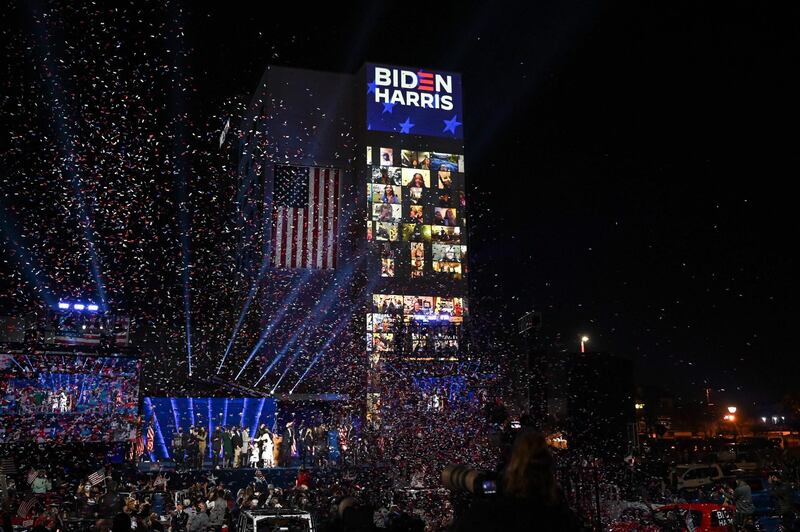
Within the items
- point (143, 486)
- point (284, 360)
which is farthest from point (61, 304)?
point (284, 360)

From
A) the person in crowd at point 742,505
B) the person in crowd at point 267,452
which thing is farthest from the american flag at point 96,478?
the person in crowd at point 742,505

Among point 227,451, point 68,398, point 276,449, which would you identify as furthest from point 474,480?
point 276,449

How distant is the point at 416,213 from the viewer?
4619 cm

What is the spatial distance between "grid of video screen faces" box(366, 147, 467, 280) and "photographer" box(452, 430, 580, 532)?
42.2m

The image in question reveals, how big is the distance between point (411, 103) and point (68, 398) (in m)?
29.6

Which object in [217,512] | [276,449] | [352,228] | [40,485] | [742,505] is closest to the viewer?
[742,505]

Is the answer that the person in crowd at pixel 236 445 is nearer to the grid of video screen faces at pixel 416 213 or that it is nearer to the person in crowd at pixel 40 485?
the person in crowd at pixel 40 485

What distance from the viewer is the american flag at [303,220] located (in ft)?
135

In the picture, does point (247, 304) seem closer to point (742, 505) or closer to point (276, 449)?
point (276, 449)

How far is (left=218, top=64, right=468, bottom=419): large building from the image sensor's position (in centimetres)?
4206

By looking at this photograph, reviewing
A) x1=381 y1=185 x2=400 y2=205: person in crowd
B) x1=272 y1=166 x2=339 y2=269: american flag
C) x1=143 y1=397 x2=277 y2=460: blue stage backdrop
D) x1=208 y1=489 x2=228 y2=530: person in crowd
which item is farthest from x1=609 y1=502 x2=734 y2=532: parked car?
x1=381 y1=185 x2=400 y2=205: person in crowd

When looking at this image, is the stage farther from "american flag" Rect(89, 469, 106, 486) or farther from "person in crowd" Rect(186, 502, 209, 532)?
"person in crowd" Rect(186, 502, 209, 532)

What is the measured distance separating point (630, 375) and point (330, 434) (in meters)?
16.0

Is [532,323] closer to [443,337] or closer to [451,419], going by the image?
[451,419]
